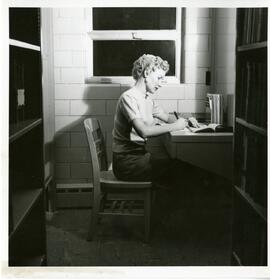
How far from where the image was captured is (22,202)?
2027 mm

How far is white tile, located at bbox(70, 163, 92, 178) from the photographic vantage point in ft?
10.2

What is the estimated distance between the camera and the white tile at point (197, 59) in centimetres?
322

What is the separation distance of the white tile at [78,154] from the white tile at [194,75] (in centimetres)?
89

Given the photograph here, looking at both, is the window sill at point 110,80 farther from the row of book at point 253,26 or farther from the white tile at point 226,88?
the row of book at point 253,26

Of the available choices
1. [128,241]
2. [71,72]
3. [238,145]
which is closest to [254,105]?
[238,145]

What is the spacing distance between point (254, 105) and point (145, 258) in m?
1.05

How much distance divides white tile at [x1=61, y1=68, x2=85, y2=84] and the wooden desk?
3.24ft

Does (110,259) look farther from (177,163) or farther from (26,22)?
(26,22)

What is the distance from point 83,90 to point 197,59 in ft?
2.79

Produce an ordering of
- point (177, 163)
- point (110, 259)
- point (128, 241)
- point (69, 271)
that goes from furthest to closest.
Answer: point (177, 163), point (128, 241), point (110, 259), point (69, 271)

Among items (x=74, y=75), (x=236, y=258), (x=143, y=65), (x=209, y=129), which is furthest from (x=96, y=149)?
(x=236, y=258)

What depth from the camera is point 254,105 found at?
75.1 inches

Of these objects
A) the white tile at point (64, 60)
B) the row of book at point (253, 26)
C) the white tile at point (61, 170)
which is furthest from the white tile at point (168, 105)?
the row of book at point (253, 26)

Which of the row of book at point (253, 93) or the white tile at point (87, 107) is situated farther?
the white tile at point (87, 107)
